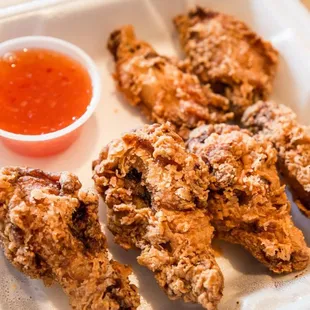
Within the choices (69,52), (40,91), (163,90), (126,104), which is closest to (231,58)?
(163,90)

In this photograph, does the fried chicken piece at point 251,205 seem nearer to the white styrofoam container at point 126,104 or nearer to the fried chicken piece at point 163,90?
the white styrofoam container at point 126,104

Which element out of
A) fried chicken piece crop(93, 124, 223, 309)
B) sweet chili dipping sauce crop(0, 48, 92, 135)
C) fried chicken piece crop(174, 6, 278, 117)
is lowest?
sweet chili dipping sauce crop(0, 48, 92, 135)

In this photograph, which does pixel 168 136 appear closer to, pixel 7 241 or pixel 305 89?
pixel 7 241

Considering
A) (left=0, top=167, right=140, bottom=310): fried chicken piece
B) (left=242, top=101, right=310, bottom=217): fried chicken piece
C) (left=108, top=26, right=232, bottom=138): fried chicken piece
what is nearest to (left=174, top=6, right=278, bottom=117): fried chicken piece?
(left=108, top=26, right=232, bottom=138): fried chicken piece

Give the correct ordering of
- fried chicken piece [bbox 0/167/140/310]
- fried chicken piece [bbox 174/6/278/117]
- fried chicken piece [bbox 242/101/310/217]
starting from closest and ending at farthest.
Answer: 1. fried chicken piece [bbox 0/167/140/310]
2. fried chicken piece [bbox 242/101/310/217]
3. fried chicken piece [bbox 174/6/278/117]

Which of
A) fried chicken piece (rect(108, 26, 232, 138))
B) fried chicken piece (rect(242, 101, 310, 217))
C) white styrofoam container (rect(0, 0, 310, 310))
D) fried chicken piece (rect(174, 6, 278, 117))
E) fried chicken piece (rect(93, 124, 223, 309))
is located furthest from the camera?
fried chicken piece (rect(174, 6, 278, 117))

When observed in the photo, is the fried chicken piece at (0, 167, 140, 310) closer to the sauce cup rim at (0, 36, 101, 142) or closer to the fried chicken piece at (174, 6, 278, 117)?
the sauce cup rim at (0, 36, 101, 142)

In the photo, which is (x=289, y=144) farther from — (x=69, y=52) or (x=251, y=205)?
(x=69, y=52)
